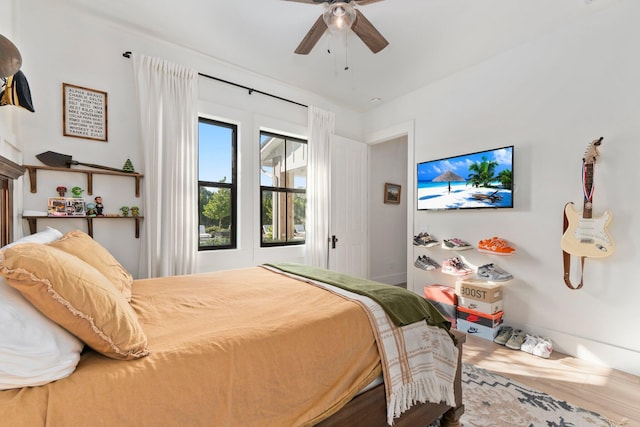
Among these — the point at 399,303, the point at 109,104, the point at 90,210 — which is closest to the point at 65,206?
the point at 90,210

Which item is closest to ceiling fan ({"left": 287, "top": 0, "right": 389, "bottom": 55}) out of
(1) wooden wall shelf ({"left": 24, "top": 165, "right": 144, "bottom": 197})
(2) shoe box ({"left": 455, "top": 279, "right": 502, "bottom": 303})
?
(1) wooden wall shelf ({"left": 24, "top": 165, "right": 144, "bottom": 197})

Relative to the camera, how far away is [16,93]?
5.60ft

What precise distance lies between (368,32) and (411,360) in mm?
2152

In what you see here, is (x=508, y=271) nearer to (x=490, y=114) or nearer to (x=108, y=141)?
(x=490, y=114)

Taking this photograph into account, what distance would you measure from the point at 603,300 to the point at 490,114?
1963 mm

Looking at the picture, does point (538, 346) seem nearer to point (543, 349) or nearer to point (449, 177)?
point (543, 349)

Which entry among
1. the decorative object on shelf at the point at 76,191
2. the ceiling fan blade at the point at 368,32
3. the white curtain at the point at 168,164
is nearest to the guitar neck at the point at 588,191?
the ceiling fan blade at the point at 368,32

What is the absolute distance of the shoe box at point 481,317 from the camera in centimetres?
274

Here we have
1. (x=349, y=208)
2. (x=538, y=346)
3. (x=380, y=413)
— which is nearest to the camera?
(x=380, y=413)

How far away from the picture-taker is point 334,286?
1.73 m

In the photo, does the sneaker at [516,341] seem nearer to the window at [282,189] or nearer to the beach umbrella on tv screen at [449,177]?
the beach umbrella on tv screen at [449,177]

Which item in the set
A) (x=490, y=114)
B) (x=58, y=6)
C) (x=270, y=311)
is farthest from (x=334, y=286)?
(x=58, y=6)

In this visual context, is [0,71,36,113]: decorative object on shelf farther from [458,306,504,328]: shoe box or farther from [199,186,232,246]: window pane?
[458,306,504,328]: shoe box

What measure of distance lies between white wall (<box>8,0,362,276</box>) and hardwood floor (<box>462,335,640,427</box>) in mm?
2542
